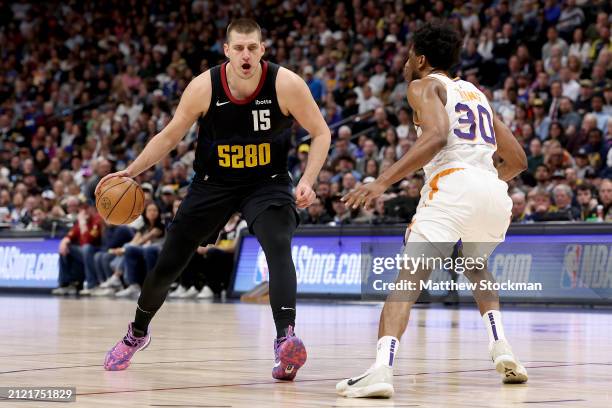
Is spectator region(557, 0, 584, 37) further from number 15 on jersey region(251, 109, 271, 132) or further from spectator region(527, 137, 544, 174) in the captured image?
number 15 on jersey region(251, 109, 271, 132)

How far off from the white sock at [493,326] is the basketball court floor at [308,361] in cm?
24

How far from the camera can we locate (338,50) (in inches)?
888

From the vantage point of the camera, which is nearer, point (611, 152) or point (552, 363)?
point (552, 363)

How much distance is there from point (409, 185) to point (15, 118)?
51.6 ft

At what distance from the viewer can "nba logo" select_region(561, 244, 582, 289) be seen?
44.2ft

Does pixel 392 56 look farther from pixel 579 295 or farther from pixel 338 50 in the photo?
pixel 579 295

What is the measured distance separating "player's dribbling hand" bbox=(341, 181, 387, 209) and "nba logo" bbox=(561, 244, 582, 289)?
8745mm

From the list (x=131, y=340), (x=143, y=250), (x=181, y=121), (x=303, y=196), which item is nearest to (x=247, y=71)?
(x=181, y=121)

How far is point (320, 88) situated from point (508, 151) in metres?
15.6

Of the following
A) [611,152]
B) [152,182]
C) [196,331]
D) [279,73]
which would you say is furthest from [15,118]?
[279,73]

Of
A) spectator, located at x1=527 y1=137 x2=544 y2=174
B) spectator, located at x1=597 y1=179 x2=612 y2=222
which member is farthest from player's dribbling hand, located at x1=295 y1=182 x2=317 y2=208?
spectator, located at x1=527 y1=137 x2=544 y2=174

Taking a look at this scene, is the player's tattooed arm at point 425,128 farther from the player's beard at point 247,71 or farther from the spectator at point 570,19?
the spectator at point 570,19

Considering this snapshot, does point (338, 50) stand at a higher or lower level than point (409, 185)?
higher

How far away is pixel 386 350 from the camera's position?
206 inches
